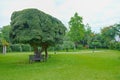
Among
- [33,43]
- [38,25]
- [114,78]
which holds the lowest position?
[114,78]

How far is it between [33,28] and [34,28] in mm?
81

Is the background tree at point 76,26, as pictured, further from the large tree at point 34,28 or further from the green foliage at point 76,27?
the large tree at point 34,28

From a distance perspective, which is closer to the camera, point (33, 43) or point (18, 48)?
point (33, 43)

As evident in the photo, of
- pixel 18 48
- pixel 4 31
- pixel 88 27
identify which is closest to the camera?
pixel 18 48

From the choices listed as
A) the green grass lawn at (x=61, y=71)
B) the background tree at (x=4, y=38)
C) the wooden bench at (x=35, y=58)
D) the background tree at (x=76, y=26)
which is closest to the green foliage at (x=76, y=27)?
the background tree at (x=76, y=26)

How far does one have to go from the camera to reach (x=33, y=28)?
21.3m

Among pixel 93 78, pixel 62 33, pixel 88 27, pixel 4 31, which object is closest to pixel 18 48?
pixel 4 31

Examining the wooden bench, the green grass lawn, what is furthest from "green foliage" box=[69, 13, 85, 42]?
the green grass lawn

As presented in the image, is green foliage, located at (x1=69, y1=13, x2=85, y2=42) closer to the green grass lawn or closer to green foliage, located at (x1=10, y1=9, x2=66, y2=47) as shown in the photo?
green foliage, located at (x1=10, y1=9, x2=66, y2=47)

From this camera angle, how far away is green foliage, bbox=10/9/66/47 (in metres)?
21.1

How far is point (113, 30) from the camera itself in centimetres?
5966

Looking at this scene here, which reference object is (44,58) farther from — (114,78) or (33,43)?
(114,78)

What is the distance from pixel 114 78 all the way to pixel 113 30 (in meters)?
48.7

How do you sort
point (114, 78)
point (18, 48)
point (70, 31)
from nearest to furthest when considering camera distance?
point (114, 78)
point (18, 48)
point (70, 31)
